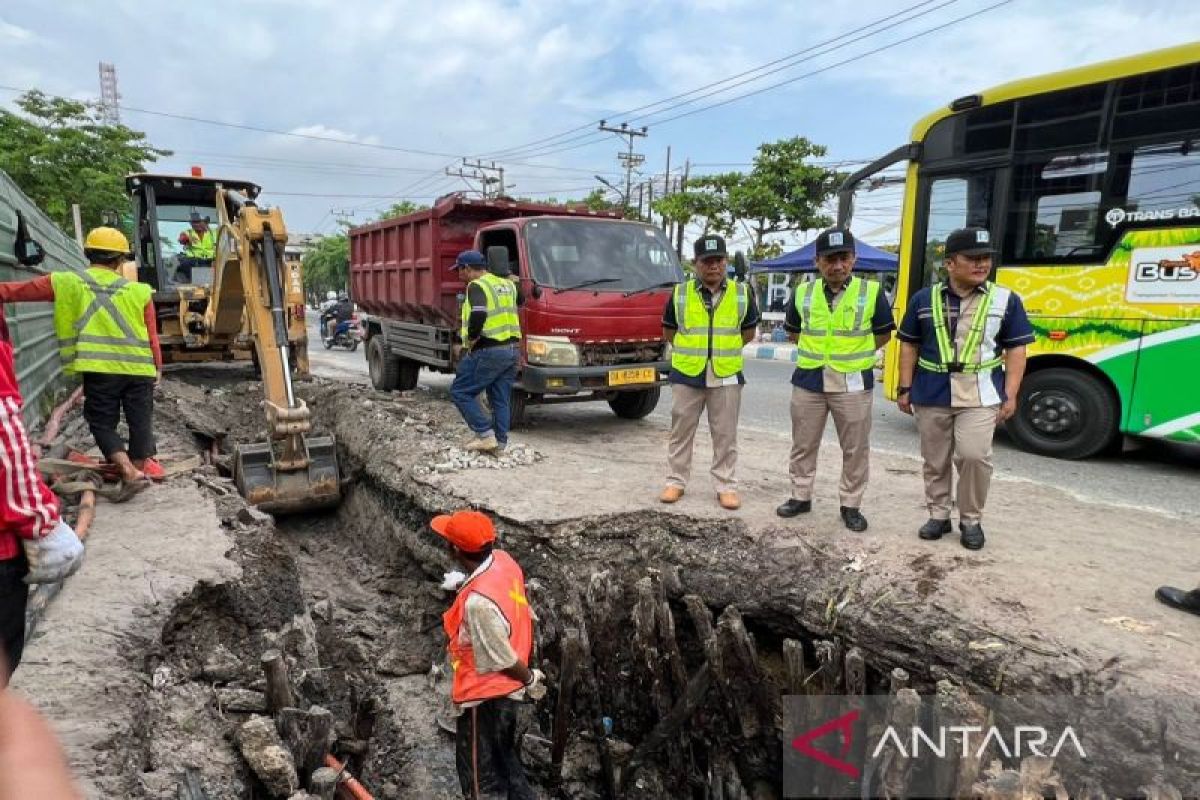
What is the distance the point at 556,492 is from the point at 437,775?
6.30 feet

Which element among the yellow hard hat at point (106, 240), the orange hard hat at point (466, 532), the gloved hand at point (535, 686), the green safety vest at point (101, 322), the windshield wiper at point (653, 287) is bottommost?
the gloved hand at point (535, 686)

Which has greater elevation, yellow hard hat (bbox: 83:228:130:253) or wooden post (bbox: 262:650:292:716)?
yellow hard hat (bbox: 83:228:130:253)

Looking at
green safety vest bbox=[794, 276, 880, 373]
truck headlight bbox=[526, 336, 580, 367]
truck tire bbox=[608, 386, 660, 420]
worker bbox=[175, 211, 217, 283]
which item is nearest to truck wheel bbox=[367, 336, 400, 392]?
worker bbox=[175, 211, 217, 283]

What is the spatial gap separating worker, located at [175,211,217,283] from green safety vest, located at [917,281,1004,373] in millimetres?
9826

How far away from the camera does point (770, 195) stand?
1919 centimetres

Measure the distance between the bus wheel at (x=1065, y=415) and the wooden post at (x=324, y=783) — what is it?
21.2 ft

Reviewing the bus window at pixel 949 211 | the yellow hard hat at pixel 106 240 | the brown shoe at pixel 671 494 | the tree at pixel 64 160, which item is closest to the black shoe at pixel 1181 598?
the brown shoe at pixel 671 494

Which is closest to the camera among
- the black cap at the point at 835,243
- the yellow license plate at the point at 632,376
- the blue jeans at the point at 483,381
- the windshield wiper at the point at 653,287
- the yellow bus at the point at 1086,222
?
the black cap at the point at 835,243

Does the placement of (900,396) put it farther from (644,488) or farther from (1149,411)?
(1149,411)

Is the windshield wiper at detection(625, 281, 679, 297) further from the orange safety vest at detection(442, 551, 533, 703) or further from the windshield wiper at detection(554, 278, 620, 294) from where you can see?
the orange safety vest at detection(442, 551, 533, 703)

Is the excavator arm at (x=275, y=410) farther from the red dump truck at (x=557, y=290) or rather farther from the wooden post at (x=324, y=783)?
the wooden post at (x=324, y=783)

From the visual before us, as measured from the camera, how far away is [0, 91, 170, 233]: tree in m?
15.8

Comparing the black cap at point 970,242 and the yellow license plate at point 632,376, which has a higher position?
the black cap at point 970,242

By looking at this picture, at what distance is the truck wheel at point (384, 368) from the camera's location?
9516 millimetres
